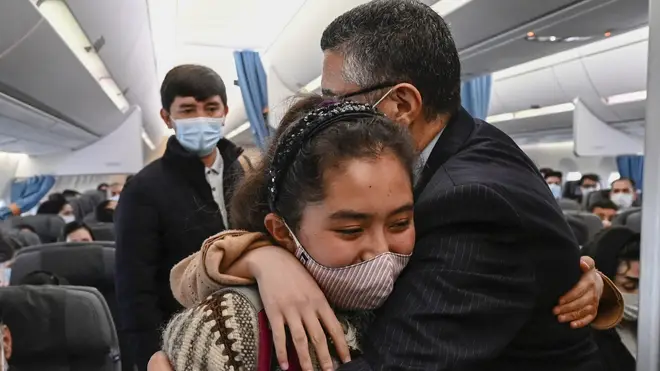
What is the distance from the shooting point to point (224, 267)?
107 centimetres

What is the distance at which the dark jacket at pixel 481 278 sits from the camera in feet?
3.00

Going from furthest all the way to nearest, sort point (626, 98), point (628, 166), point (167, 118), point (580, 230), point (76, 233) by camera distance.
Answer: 1. point (628, 166)
2. point (626, 98)
3. point (580, 230)
4. point (76, 233)
5. point (167, 118)

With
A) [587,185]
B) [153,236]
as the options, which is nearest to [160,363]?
[153,236]

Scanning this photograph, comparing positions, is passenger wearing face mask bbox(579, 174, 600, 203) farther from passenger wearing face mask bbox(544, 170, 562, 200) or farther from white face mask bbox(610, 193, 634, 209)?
white face mask bbox(610, 193, 634, 209)

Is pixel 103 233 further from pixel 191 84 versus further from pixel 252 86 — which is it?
pixel 191 84

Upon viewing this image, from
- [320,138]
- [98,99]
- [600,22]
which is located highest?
[320,138]

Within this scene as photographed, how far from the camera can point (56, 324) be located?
9.62 ft

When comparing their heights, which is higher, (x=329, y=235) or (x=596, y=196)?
(x=329, y=235)

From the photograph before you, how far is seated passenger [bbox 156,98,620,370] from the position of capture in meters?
0.94

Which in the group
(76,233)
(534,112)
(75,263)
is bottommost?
(534,112)

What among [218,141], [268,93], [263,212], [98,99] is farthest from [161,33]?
[263,212]

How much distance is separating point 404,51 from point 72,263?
331 cm

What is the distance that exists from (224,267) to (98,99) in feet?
22.3

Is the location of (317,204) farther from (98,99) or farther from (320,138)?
(98,99)
